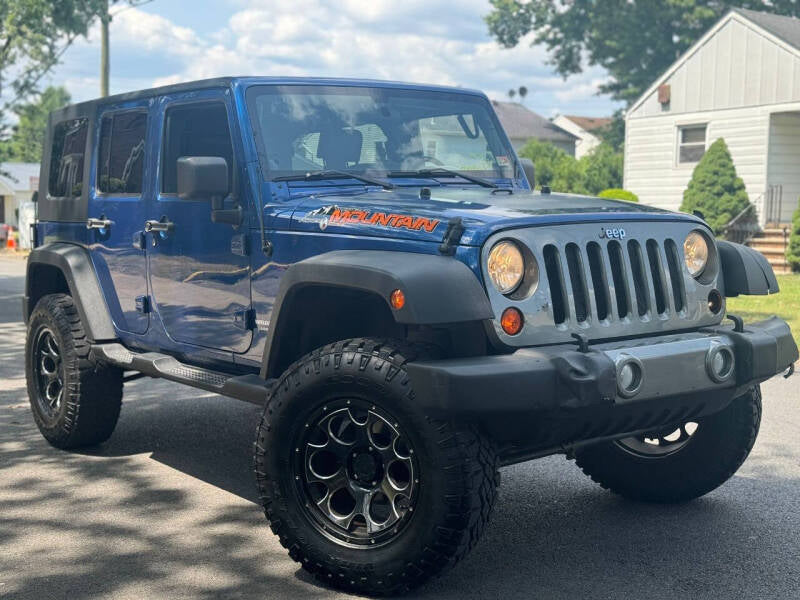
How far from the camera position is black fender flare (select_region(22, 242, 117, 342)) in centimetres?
612

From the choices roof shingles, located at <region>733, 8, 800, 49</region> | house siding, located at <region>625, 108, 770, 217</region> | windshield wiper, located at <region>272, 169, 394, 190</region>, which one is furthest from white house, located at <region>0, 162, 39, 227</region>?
windshield wiper, located at <region>272, 169, 394, 190</region>

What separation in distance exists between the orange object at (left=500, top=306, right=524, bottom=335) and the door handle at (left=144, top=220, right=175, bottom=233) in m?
2.16

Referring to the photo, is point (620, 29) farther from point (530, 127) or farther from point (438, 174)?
point (438, 174)

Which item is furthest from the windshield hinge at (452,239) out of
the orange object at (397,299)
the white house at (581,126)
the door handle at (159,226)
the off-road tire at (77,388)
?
the white house at (581,126)

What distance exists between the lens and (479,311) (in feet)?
12.9

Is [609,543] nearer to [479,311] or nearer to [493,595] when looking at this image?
[493,595]

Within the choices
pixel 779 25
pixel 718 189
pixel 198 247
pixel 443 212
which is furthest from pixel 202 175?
pixel 779 25

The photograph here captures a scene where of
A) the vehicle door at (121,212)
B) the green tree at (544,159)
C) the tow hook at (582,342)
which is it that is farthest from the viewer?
the green tree at (544,159)

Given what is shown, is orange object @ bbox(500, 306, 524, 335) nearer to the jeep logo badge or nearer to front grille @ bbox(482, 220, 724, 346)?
front grille @ bbox(482, 220, 724, 346)

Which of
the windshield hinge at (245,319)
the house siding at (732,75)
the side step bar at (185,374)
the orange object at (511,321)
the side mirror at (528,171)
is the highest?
the house siding at (732,75)

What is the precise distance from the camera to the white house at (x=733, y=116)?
2505cm

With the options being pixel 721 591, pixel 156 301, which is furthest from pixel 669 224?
pixel 156 301

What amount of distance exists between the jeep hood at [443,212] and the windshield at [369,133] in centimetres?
30

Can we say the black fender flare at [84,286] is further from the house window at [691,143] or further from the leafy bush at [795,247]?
the house window at [691,143]
